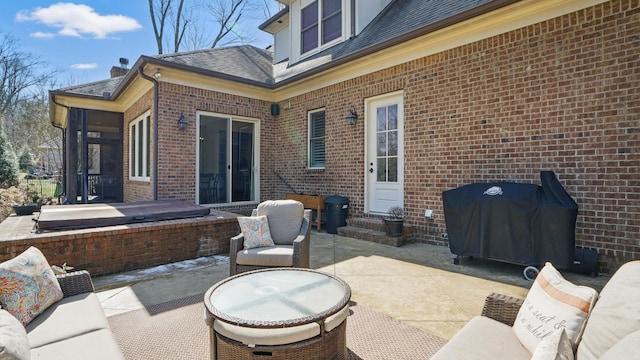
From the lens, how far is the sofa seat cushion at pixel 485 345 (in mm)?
1436

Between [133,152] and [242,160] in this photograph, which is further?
[133,152]

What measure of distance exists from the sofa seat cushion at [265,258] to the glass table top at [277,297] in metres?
0.68

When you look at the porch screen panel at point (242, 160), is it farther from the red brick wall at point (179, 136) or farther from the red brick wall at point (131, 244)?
the red brick wall at point (131, 244)

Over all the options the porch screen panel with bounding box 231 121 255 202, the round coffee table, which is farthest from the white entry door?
the round coffee table

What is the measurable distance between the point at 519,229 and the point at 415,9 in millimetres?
5087

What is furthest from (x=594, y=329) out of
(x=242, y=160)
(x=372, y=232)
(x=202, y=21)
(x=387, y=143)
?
(x=202, y=21)

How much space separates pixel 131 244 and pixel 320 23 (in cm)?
696

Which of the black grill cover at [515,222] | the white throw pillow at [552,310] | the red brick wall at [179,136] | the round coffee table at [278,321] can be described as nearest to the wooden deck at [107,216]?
the red brick wall at [179,136]

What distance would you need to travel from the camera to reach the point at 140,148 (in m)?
8.16

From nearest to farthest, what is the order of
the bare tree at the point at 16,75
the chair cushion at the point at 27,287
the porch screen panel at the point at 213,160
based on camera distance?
the chair cushion at the point at 27,287 → the porch screen panel at the point at 213,160 → the bare tree at the point at 16,75

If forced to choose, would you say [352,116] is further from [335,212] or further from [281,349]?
[281,349]

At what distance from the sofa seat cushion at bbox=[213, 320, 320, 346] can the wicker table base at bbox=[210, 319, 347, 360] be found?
2 cm

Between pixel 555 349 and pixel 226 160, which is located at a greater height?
pixel 226 160

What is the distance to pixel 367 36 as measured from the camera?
7.16 m
